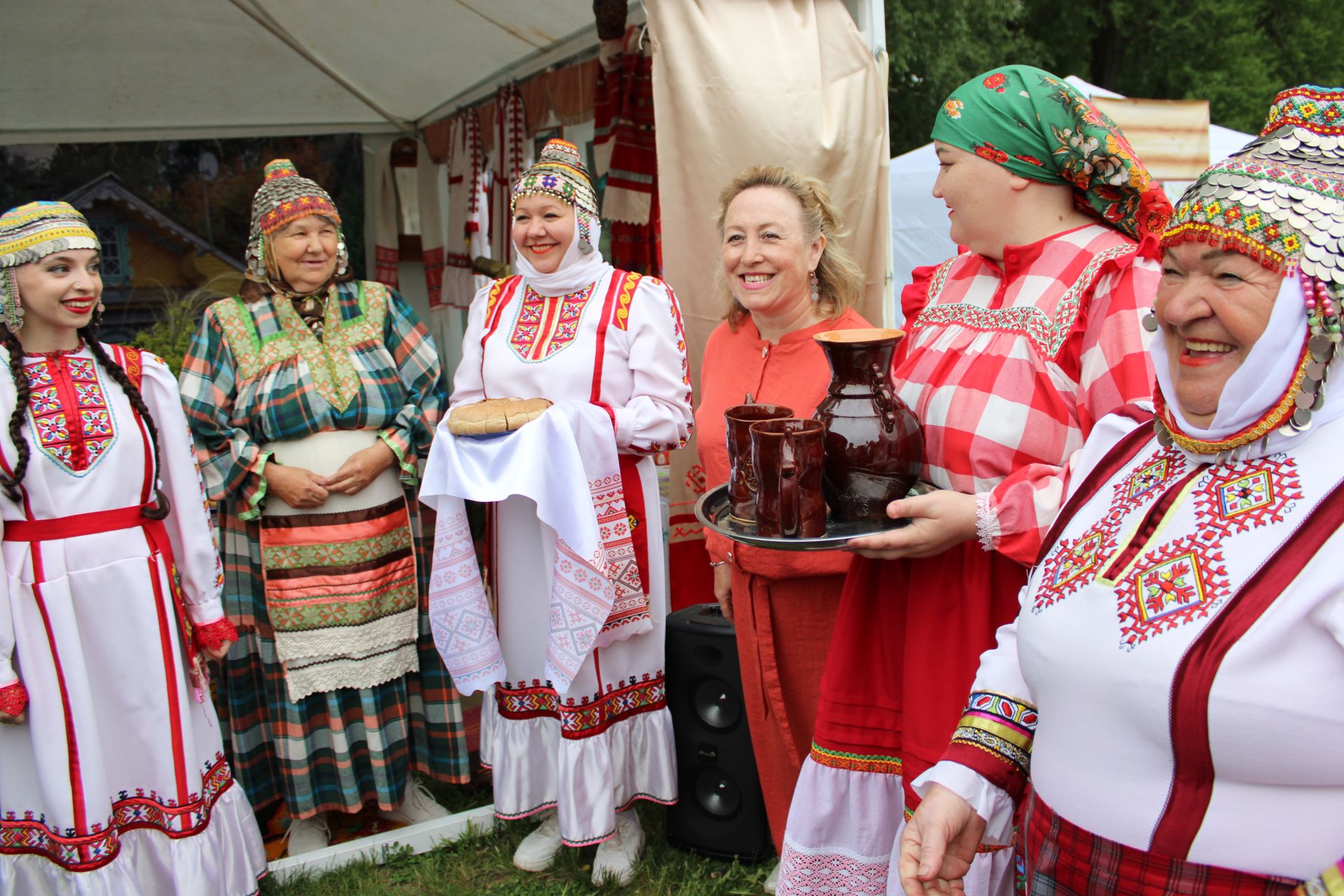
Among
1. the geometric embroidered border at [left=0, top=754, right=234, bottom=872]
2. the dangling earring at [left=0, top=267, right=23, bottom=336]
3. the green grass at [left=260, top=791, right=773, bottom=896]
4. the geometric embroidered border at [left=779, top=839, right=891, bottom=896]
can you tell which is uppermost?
the dangling earring at [left=0, top=267, right=23, bottom=336]

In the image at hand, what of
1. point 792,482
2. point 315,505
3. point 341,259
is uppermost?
point 341,259

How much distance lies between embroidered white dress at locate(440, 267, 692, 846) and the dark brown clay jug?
1.10 meters

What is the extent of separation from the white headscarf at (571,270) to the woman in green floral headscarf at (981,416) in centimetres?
125

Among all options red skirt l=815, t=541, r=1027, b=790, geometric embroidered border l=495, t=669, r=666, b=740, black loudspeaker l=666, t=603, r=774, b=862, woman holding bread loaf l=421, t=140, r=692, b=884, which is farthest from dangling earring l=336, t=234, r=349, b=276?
red skirt l=815, t=541, r=1027, b=790

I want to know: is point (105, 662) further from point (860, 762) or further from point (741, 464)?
point (860, 762)

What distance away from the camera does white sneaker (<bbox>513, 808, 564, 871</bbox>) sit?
10.3ft

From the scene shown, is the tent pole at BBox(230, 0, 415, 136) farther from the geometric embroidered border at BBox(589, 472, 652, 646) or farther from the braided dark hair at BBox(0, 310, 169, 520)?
the geometric embroidered border at BBox(589, 472, 652, 646)

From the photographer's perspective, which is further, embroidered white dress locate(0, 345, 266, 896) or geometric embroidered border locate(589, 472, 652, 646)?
geometric embroidered border locate(589, 472, 652, 646)

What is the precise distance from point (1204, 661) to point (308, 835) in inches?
117

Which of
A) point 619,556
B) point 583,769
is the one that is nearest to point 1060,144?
point 619,556

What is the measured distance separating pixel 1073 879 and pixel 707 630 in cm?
174

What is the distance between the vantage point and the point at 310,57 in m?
6.00

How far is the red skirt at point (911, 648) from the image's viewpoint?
5.94 feet

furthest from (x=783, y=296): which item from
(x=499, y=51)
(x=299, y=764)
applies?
(x=499, y=51)
